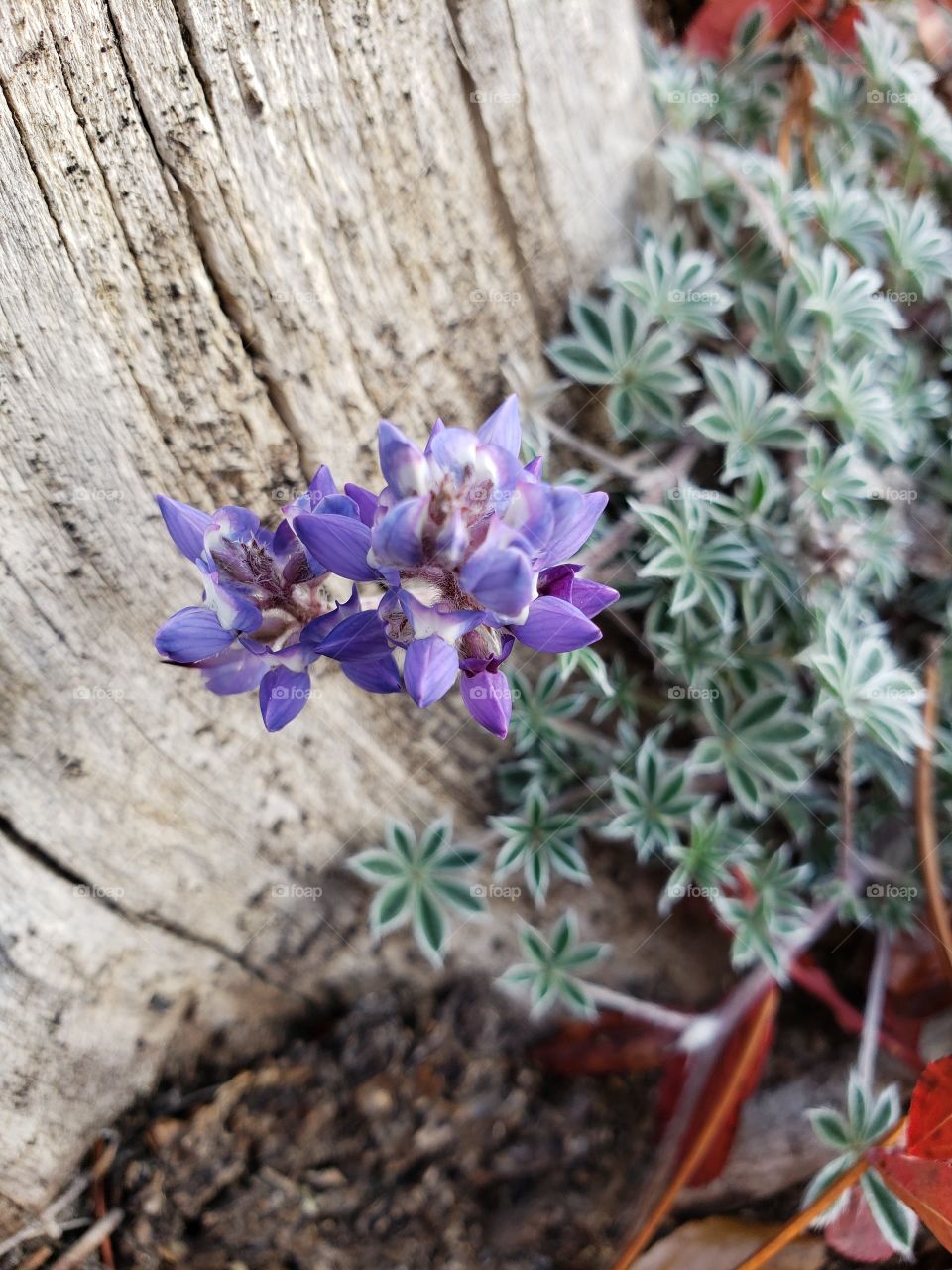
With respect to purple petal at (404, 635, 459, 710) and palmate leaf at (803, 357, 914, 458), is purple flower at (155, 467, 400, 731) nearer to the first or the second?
purple petal at (404, 635, 459, 710)

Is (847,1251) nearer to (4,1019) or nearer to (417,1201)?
(417,1201)

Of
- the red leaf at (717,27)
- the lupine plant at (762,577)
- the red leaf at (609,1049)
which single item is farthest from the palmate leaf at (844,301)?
the red leaf at (609,1049)

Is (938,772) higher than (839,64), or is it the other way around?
(839,64)

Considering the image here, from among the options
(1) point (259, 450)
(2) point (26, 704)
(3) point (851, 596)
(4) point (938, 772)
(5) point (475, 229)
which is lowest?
(4) point (938, 772)

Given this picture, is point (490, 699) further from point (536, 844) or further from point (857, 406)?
point (857, 406)

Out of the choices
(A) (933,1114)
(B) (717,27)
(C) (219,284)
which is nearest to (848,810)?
(A) (933,1114)

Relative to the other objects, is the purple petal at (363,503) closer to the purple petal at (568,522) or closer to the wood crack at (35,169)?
the purple petal at (568,522)

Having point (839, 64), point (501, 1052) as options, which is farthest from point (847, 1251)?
point (839, 64)
